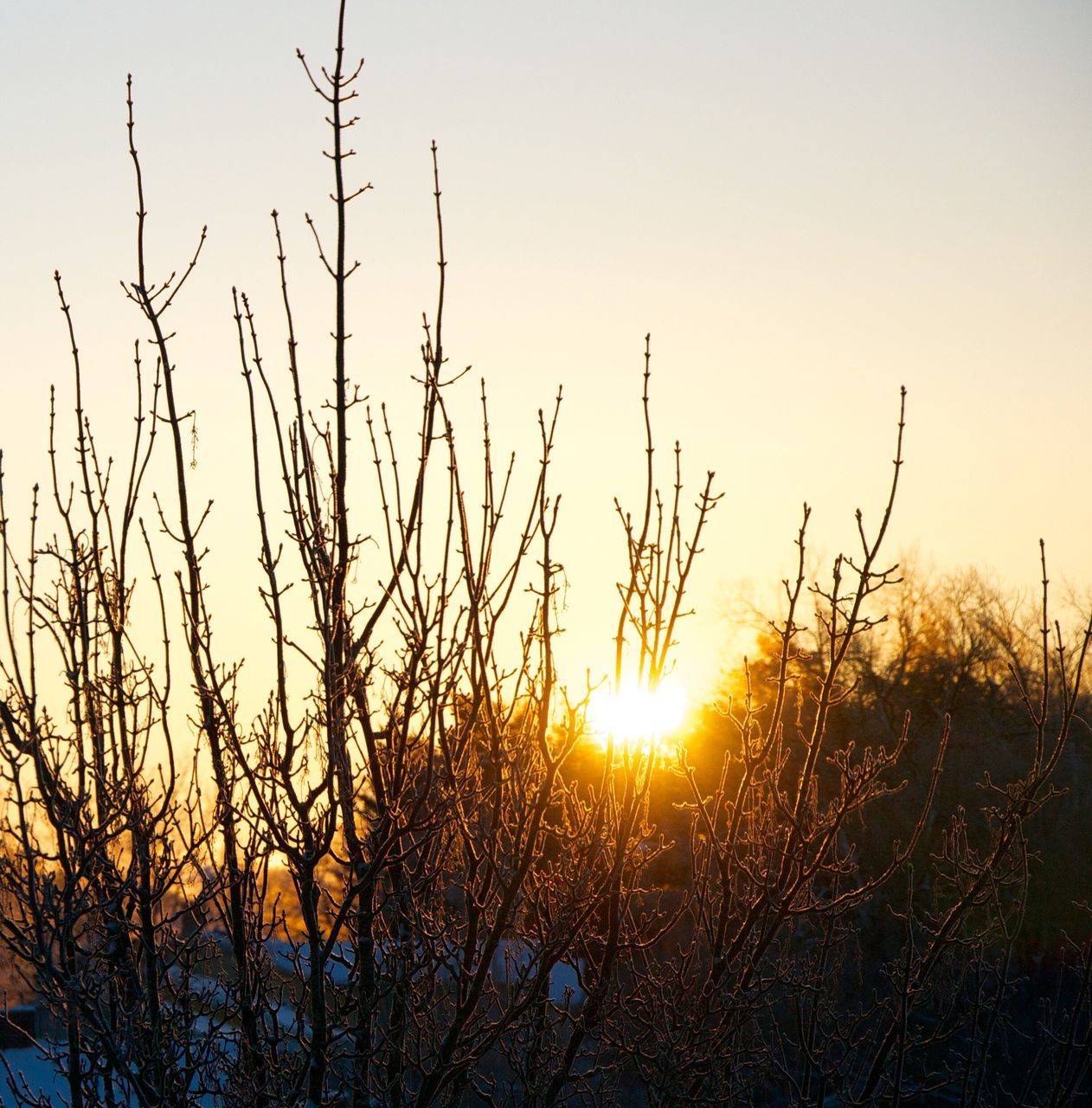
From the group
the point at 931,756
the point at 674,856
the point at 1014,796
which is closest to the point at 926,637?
the point at 931,756

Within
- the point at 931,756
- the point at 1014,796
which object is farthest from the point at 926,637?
the point at 1014,796

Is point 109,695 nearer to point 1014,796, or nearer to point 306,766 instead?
point 306,766

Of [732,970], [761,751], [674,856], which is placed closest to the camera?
[732,970]

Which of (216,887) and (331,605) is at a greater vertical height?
(331,605)

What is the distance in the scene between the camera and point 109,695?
448 centimetres

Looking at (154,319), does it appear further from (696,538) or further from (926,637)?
(926,637)

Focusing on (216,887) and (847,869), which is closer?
(216,887)

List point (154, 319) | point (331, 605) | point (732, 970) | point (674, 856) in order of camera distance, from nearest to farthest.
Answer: point (331, 605) → point (154, 319) → point (732, 970) → point (674, 856)

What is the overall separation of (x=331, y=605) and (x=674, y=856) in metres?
24.0

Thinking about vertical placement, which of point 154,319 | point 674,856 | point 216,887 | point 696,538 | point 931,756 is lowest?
point 216,887

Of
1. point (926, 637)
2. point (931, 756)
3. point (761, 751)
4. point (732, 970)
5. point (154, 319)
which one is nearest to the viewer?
point (154, 319)

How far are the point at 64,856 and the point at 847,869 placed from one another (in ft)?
9.47

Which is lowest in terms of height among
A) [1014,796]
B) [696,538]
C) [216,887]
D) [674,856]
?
[216,887]

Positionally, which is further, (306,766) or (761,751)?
(761,751)
